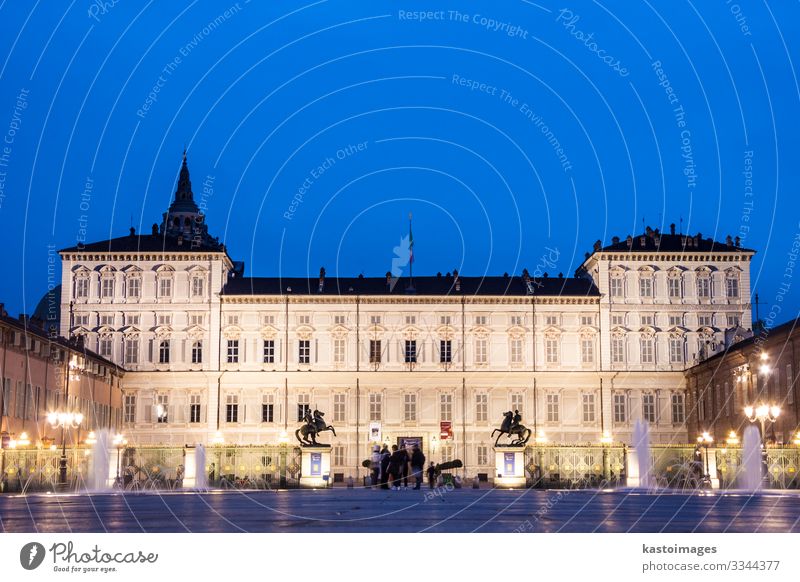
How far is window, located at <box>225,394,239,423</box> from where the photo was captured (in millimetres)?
70062

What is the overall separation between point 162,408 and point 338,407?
35.7 feet

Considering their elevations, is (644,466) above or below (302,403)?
below

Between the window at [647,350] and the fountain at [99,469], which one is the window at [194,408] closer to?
the fountain at [99,469]

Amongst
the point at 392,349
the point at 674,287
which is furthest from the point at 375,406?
the point at 674,287

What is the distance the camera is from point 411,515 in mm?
22453

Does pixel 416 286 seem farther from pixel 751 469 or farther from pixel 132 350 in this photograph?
pixel 751 469

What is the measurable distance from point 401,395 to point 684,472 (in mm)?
28927

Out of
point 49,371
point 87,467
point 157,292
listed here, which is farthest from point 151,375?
point 87,467

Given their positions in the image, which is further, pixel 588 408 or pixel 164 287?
pixel 164 287

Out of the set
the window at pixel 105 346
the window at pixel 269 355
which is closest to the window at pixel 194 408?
the window at pixel 269 355

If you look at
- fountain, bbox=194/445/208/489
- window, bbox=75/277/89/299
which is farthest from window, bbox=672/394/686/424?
window, bbox=75/277/89/299

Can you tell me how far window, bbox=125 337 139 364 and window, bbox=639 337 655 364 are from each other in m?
31.6

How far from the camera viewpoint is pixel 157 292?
71062 mm

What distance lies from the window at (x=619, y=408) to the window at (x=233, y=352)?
23778 mm
